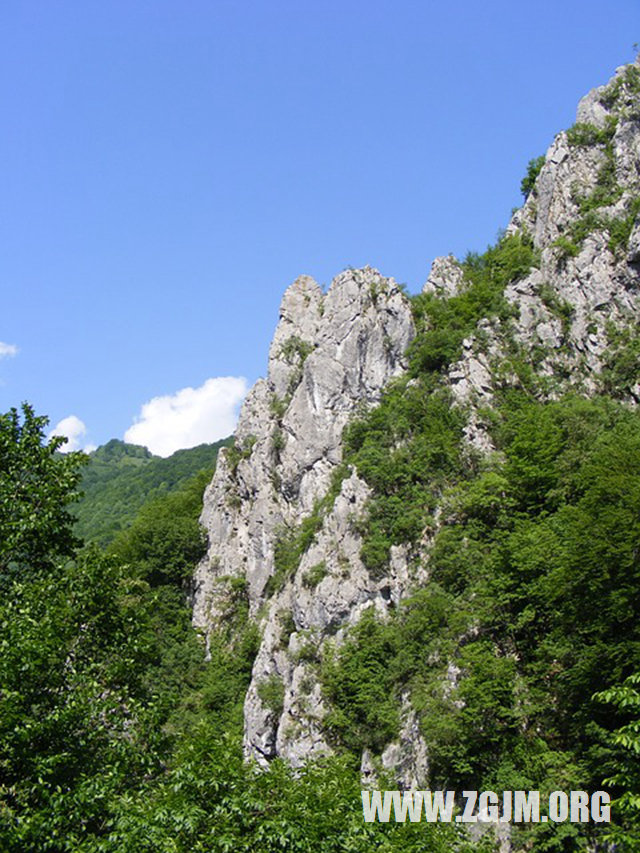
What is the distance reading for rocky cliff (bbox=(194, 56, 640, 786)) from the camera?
35969 millimetres

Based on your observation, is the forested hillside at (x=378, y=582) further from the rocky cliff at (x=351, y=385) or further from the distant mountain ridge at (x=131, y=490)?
the distant mountain ridge at (x=131, y=490)

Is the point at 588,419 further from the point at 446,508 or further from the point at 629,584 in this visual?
the point at 629,584

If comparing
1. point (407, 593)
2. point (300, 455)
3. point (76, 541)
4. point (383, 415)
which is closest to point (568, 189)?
point (383, 415)

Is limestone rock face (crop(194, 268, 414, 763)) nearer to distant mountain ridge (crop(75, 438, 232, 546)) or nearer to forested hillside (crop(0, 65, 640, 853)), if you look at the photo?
forested hillside (crop(0, 65, 640, 853))

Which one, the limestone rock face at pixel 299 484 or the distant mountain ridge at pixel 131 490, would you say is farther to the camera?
the distant mountain ridge at pixel 131 490

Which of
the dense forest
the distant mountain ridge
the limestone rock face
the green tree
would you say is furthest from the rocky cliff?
the green tree

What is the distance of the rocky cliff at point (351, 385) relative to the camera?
36.0 meters

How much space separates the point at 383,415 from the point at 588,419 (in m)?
12.9

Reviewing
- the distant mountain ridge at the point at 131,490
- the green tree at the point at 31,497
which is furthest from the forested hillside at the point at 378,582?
the distant mountain ridge at the point at 131,490

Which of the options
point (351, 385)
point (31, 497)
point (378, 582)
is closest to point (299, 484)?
point (351, 385)

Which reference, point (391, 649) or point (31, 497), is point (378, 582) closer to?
point (391, 649)

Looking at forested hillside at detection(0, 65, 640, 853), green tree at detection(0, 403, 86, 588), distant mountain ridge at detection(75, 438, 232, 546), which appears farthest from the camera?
distant mountain ridge at detection(75, 438, 232, 546)

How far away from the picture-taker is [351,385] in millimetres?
46469

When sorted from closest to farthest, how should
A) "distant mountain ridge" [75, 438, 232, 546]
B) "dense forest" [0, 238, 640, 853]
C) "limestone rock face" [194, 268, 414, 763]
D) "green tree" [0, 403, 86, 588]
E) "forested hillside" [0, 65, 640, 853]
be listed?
"dense forest" [0, 238, 640, 853] < "forested hillside" [0, 65, 640, 853] < "green tree" [0, 403, 86, 588] < "limestone rock face" [194, 268, 414, 763] < "distant mountain ridge" [75, 438, 232, 546]
